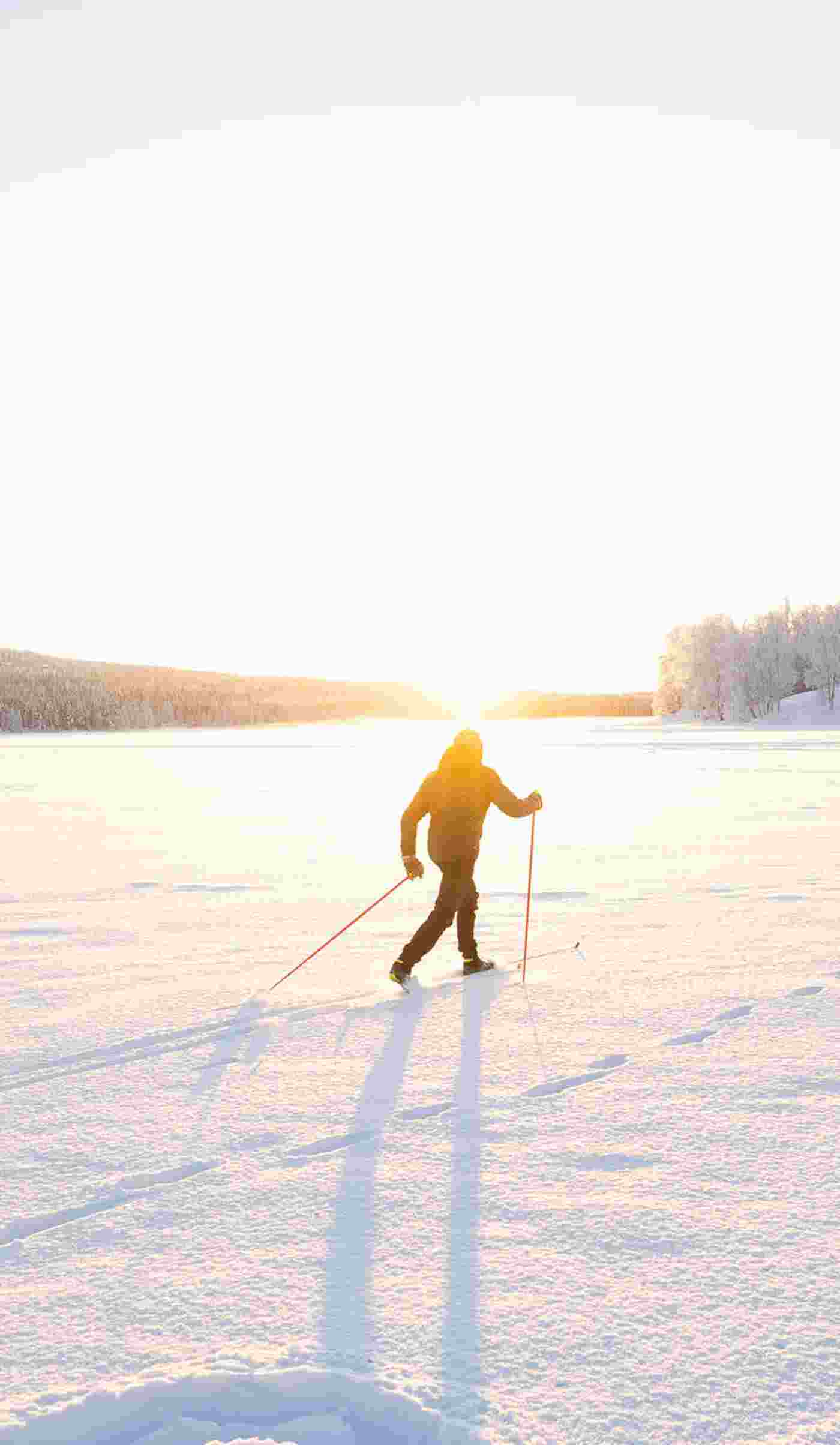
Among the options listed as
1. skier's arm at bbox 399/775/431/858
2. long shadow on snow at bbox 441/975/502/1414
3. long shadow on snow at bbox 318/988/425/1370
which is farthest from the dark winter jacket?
long shadow on snow at bbox 318/988/425/1370

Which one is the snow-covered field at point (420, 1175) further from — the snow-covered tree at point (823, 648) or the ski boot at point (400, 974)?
the snow-covered tree at point (823, 648)

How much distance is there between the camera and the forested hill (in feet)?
223

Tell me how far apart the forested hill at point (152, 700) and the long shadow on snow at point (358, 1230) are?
65.4 m

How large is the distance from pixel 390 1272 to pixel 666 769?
86.1ft

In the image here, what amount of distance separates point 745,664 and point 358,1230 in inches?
2988

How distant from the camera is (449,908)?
6824 millimetres

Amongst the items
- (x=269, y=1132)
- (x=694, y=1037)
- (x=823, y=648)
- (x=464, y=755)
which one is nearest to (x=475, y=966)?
(x=464, y=755)

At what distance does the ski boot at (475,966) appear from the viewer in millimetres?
7055

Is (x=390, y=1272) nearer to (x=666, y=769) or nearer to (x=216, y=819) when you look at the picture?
(x=216, y=819)

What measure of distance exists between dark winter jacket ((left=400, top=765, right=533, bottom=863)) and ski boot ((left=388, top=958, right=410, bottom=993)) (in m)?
0.72

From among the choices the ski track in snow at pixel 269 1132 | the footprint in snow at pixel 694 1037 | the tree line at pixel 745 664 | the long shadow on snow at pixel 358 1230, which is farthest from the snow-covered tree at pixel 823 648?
the long shadow on snow at pixel 358 1230

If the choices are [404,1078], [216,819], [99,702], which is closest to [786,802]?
[216,819]

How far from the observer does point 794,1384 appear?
2594 mm

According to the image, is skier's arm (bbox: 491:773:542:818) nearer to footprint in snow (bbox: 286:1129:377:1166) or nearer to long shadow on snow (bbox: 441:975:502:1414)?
long shadow on snow (bbox: 441:975:502:1414)
